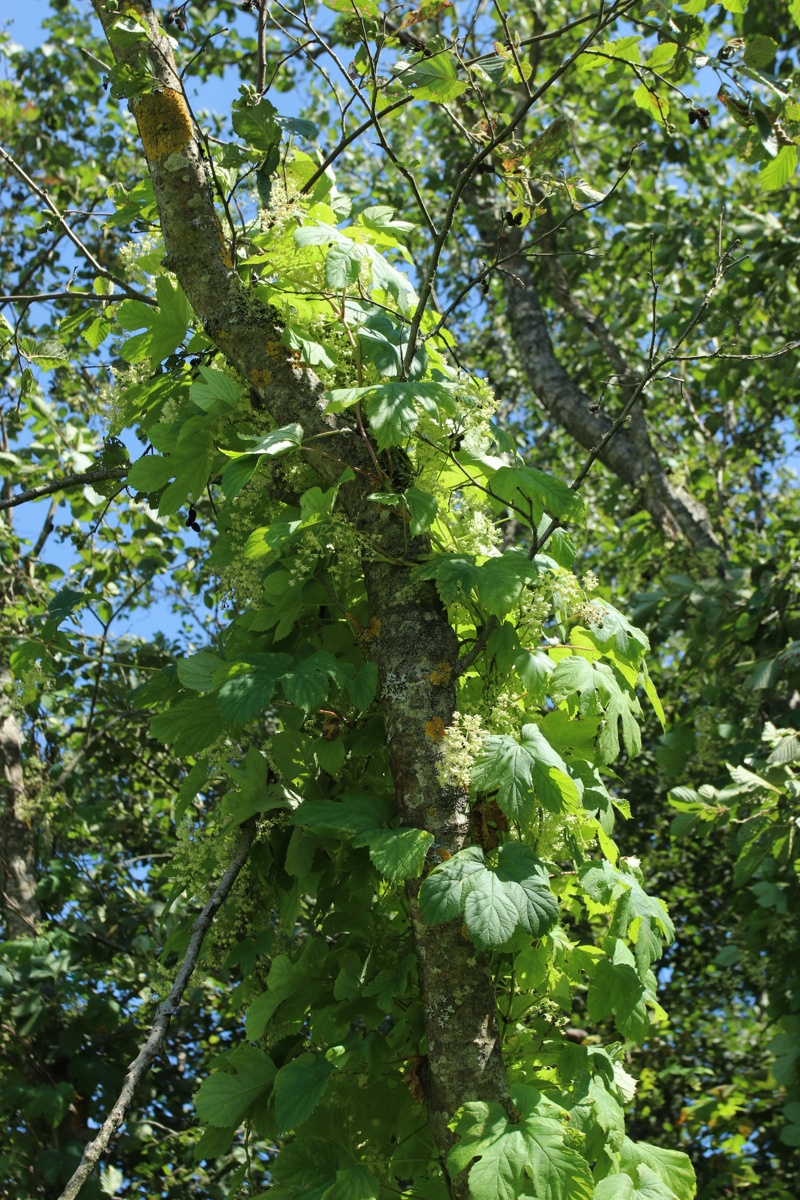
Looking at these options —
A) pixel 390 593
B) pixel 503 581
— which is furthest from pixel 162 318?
pixel 503 581

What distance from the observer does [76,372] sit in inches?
215

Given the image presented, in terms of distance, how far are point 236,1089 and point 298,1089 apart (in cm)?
18

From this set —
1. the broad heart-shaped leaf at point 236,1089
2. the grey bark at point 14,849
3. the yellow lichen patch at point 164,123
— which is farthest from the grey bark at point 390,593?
the grey bark at point 14,849

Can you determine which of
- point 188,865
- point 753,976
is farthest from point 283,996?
point 753,976

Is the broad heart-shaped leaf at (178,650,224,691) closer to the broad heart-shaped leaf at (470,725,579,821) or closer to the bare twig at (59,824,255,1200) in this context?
the bare twig at (59,824,255,1200)

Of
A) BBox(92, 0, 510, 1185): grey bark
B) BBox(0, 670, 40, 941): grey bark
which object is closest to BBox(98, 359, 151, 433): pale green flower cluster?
BBox(92, 0, 510, 1185): grey bark

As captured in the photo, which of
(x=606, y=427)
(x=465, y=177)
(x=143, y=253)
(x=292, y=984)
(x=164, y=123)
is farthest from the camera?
(x=606, y=427)

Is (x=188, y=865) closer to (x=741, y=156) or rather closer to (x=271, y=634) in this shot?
(x=271, y=634)

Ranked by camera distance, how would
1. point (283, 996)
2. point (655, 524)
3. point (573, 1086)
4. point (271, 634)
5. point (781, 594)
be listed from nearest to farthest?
point (573, 1086)
point (283, 996)
point (271, 634)
point (781, 594)
point (655, 524)

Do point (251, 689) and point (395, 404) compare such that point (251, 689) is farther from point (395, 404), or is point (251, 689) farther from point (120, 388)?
point (120, 388)

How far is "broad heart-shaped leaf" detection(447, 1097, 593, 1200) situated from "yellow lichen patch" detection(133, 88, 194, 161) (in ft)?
6.00

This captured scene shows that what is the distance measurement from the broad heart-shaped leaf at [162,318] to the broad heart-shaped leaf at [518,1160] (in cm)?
153

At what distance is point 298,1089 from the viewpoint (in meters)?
1.62

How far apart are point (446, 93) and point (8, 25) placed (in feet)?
20.4
